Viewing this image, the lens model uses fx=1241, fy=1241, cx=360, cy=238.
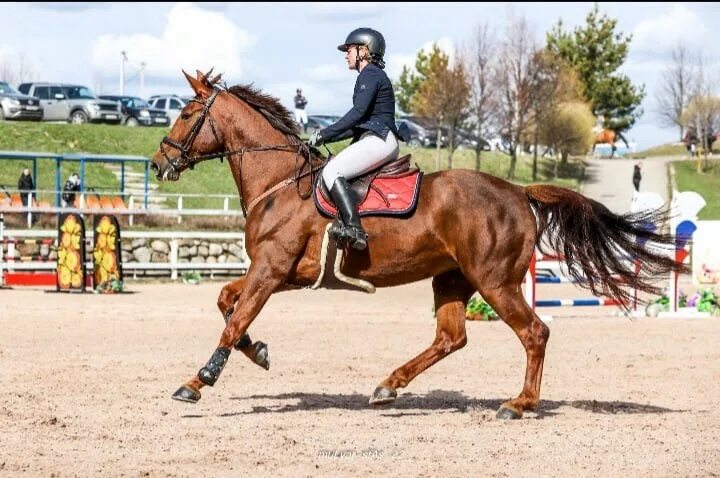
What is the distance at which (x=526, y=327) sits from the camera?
9.72 m

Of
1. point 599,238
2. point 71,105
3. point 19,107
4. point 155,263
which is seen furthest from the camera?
point 71,105

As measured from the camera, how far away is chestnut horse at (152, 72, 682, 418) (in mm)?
9586

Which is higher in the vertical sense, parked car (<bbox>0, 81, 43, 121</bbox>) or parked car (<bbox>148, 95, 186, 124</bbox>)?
parked car (<bbox>148, 95, 186, 124</bbox>)

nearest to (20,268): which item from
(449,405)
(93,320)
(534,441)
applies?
(93,320)

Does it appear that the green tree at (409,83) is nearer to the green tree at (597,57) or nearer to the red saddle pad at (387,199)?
the green tree at (597,57)

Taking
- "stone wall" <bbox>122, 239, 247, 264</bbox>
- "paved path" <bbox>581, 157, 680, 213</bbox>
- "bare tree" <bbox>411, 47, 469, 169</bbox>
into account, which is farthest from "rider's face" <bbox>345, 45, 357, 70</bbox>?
"bare tree" <bbox>411, 47, 469, 169</bbox>

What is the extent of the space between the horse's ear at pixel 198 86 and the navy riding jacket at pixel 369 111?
112 centimetres

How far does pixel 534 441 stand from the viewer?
8.43 metres

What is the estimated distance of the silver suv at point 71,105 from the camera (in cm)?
5028

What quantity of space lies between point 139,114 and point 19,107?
22.1 ft

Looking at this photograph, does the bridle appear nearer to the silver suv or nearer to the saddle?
the saddle

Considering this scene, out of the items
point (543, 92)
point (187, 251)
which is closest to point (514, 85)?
point (543, 92)

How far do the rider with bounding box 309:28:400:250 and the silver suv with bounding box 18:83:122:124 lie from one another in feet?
138

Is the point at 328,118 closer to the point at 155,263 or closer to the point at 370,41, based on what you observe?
the point at 155,263
